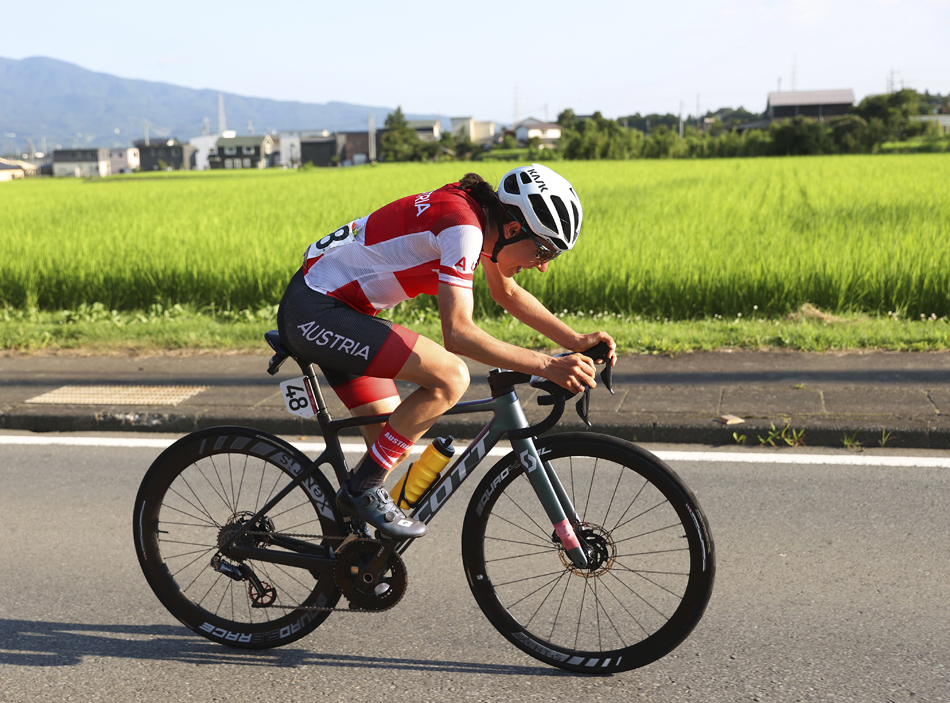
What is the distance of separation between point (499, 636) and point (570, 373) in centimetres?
128

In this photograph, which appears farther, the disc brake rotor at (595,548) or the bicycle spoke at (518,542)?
the bicycle spoke at (518,542)

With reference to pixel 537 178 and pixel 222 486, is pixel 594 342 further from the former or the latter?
pixel 222 486

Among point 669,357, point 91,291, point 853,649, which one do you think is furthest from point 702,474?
point 91,291

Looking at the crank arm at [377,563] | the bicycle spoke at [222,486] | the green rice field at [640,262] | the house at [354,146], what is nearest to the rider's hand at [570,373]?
the crank arm at [377,563]

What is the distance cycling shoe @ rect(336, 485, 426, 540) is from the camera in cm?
286

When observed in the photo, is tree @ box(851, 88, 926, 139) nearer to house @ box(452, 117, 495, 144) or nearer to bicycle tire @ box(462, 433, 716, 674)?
bicycle tire @ box(462, 433, 716, 674)

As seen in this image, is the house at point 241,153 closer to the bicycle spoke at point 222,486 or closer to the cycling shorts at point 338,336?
the bicycle spoke at point 222,486

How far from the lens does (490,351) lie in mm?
2566

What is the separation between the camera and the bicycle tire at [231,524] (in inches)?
122

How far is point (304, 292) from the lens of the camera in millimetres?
2895

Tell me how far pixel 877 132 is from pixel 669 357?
69.5 metres

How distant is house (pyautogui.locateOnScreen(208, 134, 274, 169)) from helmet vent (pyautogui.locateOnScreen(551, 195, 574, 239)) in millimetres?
153021

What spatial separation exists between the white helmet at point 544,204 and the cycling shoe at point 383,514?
103 centimetres

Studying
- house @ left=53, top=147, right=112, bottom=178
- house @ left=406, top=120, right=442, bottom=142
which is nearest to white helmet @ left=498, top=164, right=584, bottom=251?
house @ left=406, top=120, right=442, bottom=142
